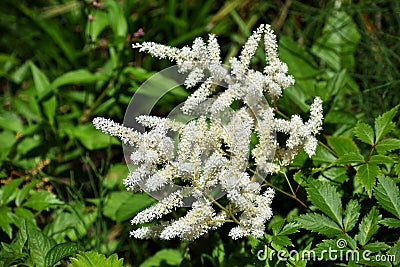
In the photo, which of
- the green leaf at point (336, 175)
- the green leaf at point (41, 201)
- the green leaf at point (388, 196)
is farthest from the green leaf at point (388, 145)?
the green leaf at point (41, 201)

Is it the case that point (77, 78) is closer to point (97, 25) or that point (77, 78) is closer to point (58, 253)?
point (97, 25)

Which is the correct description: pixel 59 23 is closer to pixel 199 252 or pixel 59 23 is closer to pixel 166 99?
pixel 166 99

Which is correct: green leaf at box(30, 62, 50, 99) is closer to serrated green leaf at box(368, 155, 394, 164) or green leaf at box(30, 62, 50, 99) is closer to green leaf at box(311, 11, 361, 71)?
green leaf at box(311, 11, 361, 71)

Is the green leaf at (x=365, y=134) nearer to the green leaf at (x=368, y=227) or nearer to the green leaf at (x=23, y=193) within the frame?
the green leaf at (x=368, y=227)

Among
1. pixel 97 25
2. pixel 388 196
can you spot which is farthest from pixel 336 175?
pixel 97 25

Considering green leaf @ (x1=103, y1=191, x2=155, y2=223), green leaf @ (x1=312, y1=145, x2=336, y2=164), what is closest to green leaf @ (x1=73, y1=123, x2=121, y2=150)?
green leaf @ (x1=103, y1=191, x2=155, y2=223)

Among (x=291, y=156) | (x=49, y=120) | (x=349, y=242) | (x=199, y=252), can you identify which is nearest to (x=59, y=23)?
(x=49, y=120)

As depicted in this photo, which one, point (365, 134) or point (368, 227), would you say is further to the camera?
point (365, 134)
